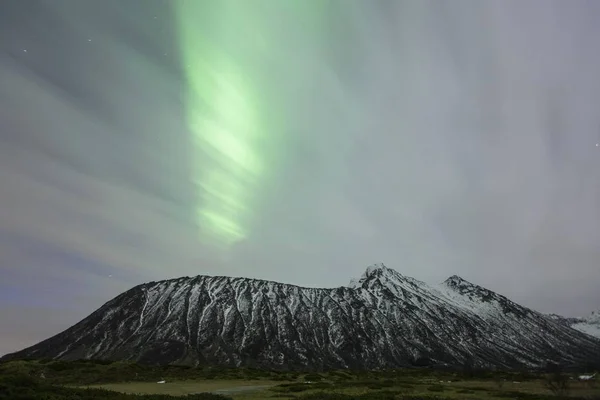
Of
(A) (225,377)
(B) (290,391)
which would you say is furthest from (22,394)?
(A) (225,377)

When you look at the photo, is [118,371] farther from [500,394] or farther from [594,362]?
[594,362]

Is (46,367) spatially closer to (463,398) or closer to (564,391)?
(463,398)

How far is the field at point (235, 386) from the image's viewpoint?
1358 inches

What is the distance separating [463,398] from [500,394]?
8.08m

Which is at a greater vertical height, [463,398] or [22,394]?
[22,394]

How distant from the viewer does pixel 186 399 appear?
35875 millimetres

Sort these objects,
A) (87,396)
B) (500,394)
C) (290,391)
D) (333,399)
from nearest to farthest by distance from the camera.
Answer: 1. (87,396)
2. (333,399)
3. (500,394)
4. (290,391)

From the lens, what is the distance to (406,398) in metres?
35.6

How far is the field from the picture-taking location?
34500 mm

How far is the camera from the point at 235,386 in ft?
201

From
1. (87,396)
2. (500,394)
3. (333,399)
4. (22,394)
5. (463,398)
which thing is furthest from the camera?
(500,394)

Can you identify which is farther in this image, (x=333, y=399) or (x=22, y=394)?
(x=333, y=399)

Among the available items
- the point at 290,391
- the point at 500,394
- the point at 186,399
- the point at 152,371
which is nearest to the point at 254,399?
the point at 186,399

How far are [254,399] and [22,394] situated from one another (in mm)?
20324
